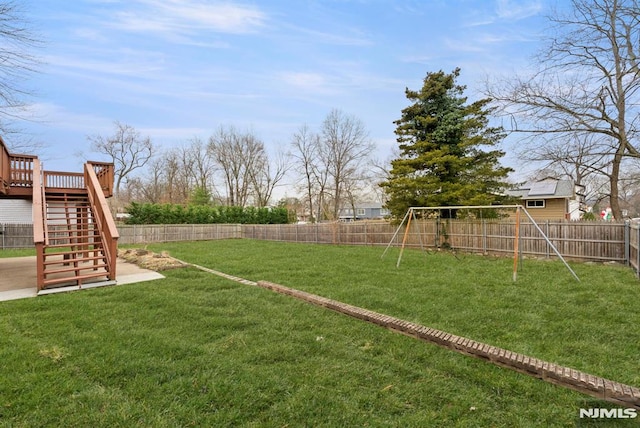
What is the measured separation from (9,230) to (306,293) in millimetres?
17049

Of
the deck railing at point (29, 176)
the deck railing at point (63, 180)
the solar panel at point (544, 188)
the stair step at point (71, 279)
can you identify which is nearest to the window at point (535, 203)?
the solar panel at point (544, 188)

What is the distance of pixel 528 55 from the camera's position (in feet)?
31.7

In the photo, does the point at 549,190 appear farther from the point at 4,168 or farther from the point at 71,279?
the point at 4,168

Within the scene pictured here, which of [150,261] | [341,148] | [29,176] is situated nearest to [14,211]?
[29,176]

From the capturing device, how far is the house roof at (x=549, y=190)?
19.7m

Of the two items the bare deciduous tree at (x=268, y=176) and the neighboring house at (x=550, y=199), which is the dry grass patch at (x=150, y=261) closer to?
the neighboring house at (x=550, y=199)

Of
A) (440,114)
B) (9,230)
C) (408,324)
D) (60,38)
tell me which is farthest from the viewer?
(9,230)

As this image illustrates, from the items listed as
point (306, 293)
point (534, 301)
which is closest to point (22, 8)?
point (306, 293)

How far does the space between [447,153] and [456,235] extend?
3332mm

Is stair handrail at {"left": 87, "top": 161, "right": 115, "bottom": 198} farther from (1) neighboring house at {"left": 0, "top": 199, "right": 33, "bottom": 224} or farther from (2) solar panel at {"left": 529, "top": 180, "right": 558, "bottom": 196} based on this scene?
(2) solar panel at {"left": 529, "top": 180, "right": 558, "bottom": 196}

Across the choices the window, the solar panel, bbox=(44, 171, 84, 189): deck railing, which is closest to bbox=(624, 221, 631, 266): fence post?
bbox=(44, 171, 84, 189): deck railing

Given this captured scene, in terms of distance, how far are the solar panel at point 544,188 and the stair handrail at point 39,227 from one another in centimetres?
2385

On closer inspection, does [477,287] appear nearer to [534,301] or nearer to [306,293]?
[534,301]

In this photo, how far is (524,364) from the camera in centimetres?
254
